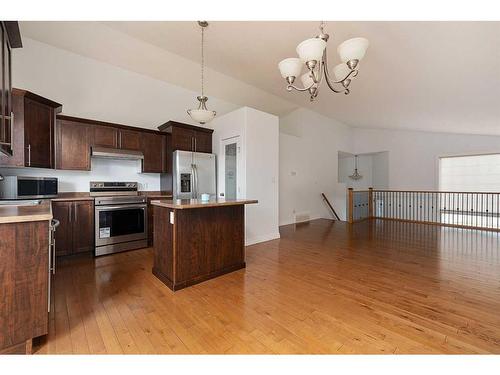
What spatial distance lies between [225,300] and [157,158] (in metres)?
3.02

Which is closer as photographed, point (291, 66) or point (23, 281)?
point (23, 281)

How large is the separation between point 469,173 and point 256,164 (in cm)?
781

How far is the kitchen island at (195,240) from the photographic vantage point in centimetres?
234

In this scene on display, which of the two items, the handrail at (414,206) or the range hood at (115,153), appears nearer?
the range hood at (115,153)

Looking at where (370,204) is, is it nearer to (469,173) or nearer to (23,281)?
(469,173)

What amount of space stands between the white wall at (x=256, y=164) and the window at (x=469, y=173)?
6236 millimetres

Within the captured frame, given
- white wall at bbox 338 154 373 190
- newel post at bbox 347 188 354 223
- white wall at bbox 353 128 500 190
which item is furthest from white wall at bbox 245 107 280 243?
white wall at bbox 338 154 373 190

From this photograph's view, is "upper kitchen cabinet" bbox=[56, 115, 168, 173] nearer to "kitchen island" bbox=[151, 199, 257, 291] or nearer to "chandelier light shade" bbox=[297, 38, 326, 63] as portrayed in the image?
"kitchen island" bbox=[151, 199, 257, 291]

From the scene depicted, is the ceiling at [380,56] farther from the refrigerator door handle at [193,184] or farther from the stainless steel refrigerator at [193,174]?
the refrigerator door handle at [193,184]

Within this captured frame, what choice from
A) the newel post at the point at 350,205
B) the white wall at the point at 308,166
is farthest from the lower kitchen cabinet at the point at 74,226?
the newel post at the point at 350,205

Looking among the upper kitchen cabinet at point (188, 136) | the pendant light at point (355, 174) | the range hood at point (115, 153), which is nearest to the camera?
the range hood at point (115, 153)

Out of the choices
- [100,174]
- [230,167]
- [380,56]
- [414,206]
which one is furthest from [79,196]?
[414,206]

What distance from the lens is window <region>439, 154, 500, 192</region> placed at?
7.08 meters

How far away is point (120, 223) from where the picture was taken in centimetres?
358
